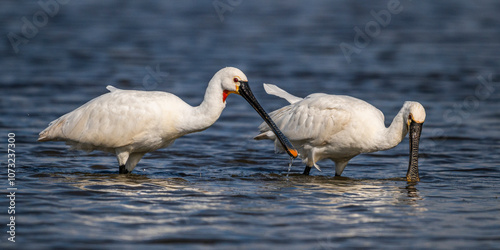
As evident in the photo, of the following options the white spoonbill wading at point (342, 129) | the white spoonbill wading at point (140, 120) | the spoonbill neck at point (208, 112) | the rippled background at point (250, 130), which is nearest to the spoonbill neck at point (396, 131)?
the white spoonbill wading at point (342, 129)

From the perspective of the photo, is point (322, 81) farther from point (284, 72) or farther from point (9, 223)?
point (9, 223)

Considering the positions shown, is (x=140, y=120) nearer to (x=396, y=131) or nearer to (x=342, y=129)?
(x=342, y=129)

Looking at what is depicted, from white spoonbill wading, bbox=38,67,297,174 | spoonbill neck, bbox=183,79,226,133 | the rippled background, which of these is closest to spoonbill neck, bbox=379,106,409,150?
the rippled background

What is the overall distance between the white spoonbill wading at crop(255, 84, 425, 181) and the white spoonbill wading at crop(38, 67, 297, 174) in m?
0.46

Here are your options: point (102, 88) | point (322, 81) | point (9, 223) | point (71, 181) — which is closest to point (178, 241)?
point (9, 223)

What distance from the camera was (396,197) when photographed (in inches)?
408

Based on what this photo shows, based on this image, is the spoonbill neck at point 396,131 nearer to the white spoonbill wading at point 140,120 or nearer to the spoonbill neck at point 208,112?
the white spoonbill wading at point 140,120

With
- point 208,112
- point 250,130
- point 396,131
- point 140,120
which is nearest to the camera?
point 208,112

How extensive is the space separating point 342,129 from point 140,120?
9.59 feet

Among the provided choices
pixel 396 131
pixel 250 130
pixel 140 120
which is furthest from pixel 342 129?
pixel 250 130

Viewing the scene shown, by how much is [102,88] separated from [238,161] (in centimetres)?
717

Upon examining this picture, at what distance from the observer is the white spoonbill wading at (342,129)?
11.0 metres

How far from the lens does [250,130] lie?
1576 cm

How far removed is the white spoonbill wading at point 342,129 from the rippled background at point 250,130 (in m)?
0.42
